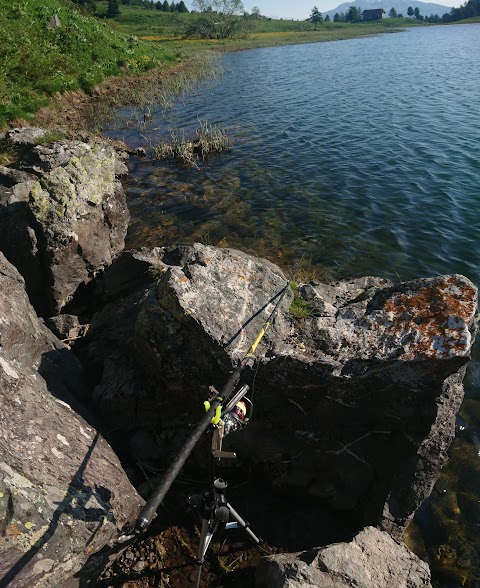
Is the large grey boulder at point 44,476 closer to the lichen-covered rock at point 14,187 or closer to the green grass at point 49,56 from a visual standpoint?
the lichen-covered rock at point 14,187

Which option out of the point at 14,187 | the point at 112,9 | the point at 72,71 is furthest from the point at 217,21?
the point at 14,187

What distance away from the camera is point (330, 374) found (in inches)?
246

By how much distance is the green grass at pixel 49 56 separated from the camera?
27453 millimetres

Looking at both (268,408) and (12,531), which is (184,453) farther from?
(268,408)

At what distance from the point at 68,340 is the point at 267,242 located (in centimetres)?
836

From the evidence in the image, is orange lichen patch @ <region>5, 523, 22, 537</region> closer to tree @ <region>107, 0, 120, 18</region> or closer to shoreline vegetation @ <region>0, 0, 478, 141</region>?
shoreline vegetation @ <region>0, 0, 478, 141</region>

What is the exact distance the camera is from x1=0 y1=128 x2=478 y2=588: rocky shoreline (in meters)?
5.21

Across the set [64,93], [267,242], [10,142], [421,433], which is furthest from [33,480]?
[64,93]

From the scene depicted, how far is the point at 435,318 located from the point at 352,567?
3.75 metres

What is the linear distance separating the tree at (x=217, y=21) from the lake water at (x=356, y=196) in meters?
89.2

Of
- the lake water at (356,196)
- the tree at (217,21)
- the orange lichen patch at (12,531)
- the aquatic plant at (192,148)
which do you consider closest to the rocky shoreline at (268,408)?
the orange lichen patch at (12,531)

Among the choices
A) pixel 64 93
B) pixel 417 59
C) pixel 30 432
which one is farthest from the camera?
pixel 417 59

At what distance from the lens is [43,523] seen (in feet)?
15.1

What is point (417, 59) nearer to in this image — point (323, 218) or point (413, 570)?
point (323, 218)
